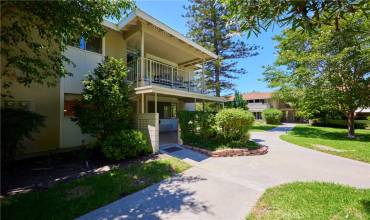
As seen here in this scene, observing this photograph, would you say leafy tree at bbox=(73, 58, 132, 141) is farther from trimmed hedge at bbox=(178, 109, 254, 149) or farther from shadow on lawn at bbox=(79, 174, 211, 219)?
shadow on lawn at bbox=(79, 174, 211, 219)

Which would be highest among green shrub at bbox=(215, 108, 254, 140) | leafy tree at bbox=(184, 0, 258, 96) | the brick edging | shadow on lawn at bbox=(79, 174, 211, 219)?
leafy tree at bbox=(184, 0, 258, 96)

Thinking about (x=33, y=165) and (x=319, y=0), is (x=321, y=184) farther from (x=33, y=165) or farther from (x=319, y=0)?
(x=33, y=165)

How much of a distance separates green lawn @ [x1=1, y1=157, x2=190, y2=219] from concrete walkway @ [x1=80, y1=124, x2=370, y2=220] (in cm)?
32

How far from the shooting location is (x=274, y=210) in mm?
4105

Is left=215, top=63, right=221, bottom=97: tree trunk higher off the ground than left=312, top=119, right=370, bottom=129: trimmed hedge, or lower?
higher

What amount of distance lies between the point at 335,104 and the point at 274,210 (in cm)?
1579

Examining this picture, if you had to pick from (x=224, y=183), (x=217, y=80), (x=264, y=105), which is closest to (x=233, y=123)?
(x=224, y=183)

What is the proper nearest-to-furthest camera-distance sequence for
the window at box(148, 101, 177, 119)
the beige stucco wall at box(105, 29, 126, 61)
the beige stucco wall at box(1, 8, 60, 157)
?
1. the beige stucco wall at box(1, 8, 60, 157)
2. the beige stucco wall at box(105, 29, 126, 61)
3. the window at box(148, 101, 177, 119)

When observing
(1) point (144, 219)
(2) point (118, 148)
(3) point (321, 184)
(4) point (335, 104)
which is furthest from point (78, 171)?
(4) point (335, 104)

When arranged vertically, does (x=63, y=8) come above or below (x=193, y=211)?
above

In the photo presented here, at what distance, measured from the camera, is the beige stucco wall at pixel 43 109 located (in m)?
8.07

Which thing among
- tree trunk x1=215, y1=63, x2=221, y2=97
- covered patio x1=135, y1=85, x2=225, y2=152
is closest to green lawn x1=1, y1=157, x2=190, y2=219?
covered patio x1=135, y1=85, x2=225, y2=152

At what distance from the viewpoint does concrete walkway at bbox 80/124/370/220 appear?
13.8ft

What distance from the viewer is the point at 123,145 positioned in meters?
7.72
